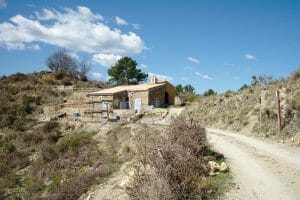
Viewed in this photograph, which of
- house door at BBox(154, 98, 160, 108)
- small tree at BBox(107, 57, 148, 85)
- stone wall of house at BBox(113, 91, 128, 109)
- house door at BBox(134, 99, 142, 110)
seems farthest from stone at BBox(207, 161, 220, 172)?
small tree at BBox(107, 57, 148, 85)

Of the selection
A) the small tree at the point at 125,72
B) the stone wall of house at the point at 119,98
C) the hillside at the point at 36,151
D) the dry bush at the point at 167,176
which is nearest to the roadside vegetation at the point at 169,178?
the dry bush at the point at 167,176

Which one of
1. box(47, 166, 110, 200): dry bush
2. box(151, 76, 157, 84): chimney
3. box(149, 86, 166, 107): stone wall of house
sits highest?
box(151, 76, 157, 84): chimney

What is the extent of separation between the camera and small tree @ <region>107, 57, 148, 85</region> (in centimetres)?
6362

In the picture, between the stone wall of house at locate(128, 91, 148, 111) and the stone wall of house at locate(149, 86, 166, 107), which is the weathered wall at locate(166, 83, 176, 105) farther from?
the stone wall of house at locate(128, 91, 148, 111)

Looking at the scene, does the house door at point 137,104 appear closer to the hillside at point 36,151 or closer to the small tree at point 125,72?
the hillside at point 36,151

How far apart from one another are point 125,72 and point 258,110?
44292 millimetres

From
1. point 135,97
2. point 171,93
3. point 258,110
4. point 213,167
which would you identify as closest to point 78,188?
point 213,167

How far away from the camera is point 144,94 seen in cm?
4431

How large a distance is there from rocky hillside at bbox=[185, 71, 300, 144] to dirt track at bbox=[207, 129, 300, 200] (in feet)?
6.67

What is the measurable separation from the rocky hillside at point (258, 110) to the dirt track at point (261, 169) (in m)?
2.03

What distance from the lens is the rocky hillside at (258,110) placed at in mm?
18469

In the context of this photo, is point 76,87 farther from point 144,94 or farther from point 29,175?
point 29,175

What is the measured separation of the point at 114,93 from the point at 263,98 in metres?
25.6

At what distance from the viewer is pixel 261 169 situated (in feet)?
37.5
